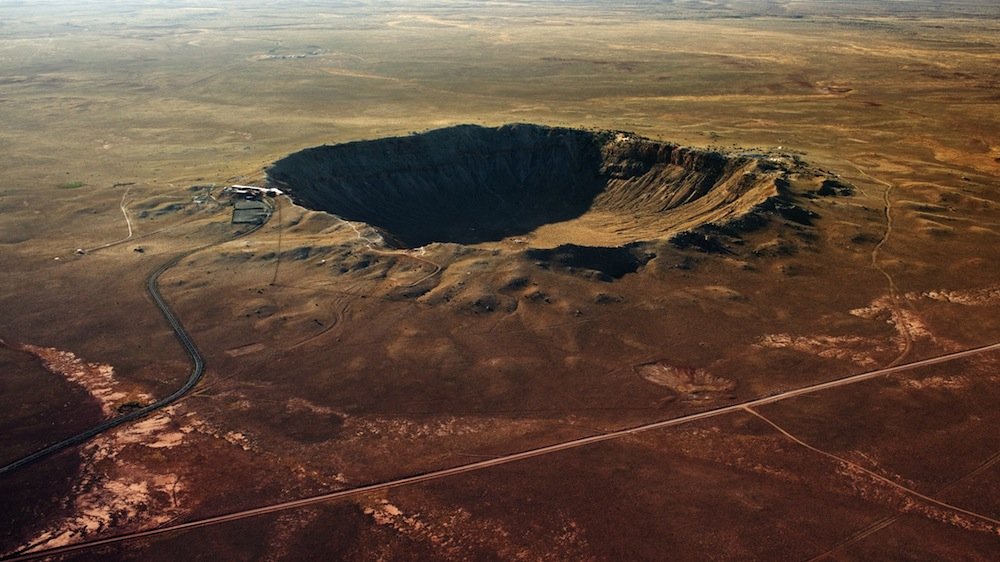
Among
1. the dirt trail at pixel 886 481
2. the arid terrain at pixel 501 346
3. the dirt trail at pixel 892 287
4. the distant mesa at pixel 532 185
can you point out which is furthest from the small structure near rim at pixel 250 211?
the dirt trail at pixel 892 287

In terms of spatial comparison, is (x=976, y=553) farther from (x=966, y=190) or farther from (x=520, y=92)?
(x=520, y=92)

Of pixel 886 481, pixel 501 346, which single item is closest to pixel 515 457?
pixel 501 346

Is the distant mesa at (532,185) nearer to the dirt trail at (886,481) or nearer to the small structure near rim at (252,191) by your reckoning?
the small structure near rim at (252,191)

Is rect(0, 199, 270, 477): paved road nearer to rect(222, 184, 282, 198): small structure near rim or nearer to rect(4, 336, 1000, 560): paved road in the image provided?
rect(4, 336, 1000, 560): paved road

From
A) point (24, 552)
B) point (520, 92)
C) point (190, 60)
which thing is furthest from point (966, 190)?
point (190, 60)

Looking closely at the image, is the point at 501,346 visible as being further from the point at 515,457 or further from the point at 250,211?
the point at 250,211

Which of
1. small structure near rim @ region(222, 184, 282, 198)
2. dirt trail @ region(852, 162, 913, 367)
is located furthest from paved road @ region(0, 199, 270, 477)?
dirt trail @ region(852, 162, 913, 367)
